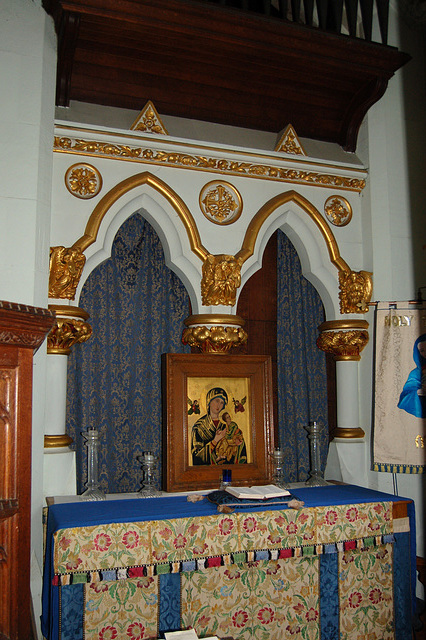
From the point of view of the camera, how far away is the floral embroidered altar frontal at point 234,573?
2615 mm

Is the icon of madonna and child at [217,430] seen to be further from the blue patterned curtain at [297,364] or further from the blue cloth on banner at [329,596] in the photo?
the blue cloth on banner at [329,596]

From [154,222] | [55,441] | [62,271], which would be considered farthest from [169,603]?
[154,222]

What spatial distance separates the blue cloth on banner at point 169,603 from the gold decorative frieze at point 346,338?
1850mm

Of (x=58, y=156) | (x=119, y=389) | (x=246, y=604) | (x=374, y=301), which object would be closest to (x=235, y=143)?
(x=58, y=156)

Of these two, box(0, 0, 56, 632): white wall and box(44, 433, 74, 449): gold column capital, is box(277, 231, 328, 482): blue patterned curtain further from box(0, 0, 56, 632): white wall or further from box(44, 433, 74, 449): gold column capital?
box(0, 0, 56, 632): white wall

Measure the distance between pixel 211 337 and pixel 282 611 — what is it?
1.55 m

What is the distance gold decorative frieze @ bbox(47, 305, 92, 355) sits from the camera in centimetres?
321

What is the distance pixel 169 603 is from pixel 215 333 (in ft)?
4.97

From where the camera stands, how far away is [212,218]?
3668 millimetres

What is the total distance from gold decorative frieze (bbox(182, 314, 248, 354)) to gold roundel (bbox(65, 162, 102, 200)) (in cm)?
97

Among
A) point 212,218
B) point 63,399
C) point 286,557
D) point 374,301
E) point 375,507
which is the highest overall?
point 212,218

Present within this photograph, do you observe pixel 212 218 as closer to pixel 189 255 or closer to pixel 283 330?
pixel 189 255

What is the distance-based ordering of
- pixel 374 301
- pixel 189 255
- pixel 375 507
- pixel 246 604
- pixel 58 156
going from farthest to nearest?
pixel 374 301 < pixel 189 255 < pixel 58 156 < pixel 375 507 < pixel 246 604

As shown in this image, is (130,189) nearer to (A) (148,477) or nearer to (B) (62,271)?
(B) (62,271)
